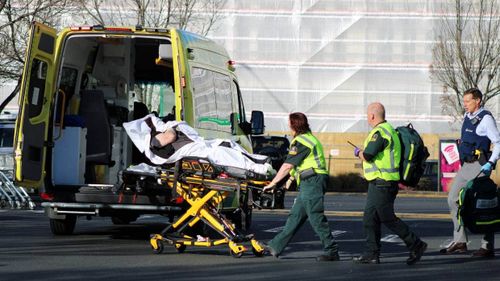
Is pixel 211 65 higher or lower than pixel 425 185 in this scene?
higher

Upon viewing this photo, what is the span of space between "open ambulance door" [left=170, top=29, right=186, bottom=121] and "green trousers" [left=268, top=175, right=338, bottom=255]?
6.71 ft

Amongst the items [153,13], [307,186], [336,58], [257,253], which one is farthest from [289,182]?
[336,58]

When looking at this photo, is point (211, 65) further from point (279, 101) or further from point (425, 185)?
point (279, 101)

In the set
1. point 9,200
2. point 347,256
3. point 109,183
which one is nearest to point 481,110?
point 347,256

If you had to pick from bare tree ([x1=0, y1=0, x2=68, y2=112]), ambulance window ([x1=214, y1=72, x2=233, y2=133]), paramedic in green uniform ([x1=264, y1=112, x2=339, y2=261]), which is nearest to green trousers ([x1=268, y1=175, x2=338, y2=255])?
paramedic in green uniform ([x1=264, y1=112, x2=339, y2=261])

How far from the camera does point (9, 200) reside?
2225 centimetres

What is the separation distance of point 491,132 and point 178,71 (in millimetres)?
3806

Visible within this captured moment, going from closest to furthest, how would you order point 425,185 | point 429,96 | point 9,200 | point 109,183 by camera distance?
point 109,183 → point 9,200 → point 425,185 → point 429,96

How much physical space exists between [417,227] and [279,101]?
24.8m

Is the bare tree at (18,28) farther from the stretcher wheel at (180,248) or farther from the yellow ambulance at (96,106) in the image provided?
the stretcher wheel at (180,248)

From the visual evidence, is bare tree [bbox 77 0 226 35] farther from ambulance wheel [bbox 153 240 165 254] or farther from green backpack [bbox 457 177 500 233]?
green backpack [bbox 457 177 500 233]

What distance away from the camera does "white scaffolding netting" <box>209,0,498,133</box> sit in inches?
1660

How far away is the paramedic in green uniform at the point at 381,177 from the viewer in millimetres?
11852

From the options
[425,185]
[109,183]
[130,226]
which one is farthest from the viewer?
[425,185]
